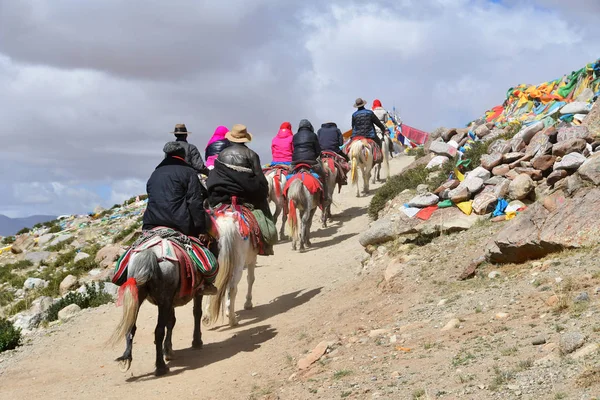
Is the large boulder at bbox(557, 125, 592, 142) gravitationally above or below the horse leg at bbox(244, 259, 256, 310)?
above

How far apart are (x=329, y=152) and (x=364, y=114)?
85.2 inches

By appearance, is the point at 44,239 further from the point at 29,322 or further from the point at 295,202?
the point at 295,202

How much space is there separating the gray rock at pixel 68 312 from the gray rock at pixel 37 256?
11.5 metres

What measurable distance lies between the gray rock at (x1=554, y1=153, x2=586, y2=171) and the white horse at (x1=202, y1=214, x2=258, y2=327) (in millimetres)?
4393

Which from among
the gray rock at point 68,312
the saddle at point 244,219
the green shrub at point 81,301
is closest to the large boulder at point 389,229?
the saddle at point 244,219

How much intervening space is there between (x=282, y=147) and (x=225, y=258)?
21.3 feet

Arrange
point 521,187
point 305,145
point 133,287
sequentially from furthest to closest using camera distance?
point 305,145
point 521,187
point 133,287

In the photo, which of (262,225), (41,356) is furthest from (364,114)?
(41,356)

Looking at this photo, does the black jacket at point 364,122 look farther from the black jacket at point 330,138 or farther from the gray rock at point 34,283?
the gray rock at point 34,283

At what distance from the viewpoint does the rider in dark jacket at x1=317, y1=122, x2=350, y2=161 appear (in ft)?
Result: 57.5

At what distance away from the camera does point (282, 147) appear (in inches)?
590

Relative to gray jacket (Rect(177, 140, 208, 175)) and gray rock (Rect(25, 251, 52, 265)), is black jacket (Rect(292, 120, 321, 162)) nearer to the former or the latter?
gray jacket (Rect(177, 140, 208, 175))

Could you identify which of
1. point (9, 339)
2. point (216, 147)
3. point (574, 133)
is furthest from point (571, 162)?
point (9, 339)

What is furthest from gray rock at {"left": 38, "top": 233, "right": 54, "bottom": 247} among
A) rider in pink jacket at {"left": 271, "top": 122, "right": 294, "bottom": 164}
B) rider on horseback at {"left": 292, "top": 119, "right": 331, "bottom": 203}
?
rider on horseback at {"left": 292, "top": 119, "right": 331, "bottom": 203}
